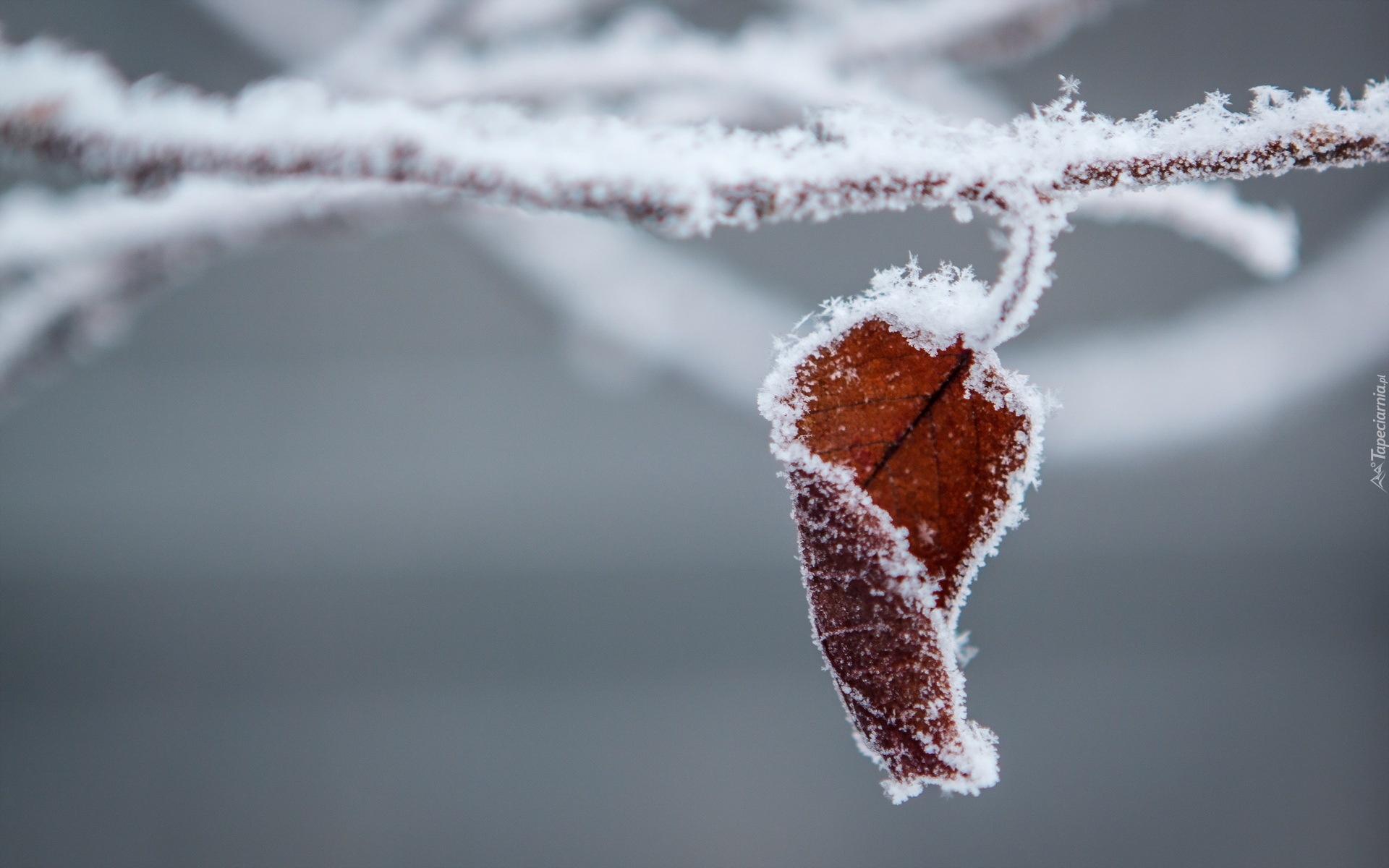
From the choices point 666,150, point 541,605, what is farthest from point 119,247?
point 541,605

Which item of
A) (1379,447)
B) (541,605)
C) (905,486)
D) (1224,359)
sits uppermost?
(1224,359)

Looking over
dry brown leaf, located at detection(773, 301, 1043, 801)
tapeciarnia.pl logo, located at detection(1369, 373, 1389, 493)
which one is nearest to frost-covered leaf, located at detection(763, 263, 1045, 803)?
dry brown leaf, located at detection(773, 301, 1043, 801)

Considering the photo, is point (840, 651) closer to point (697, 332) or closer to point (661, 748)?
point (697, 332)

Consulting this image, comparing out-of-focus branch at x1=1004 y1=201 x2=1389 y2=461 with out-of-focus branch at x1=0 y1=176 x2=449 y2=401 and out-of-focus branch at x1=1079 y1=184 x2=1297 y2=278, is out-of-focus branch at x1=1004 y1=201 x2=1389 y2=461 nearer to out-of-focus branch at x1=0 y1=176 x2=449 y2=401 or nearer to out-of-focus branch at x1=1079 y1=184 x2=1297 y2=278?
out-of-focus branch at x1=1079 y1=184 x2=1297 y2=278

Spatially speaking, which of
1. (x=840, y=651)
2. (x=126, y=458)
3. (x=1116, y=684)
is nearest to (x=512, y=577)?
(x=126, y=458)

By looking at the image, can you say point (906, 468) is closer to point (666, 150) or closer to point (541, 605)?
point (666, 150)

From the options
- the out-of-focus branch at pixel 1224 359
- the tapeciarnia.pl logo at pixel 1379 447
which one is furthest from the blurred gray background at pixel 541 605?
the tapeciarnia.pl logo at pixel 1379 447

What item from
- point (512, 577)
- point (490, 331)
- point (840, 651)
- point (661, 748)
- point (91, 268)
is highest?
point (490, 331)
